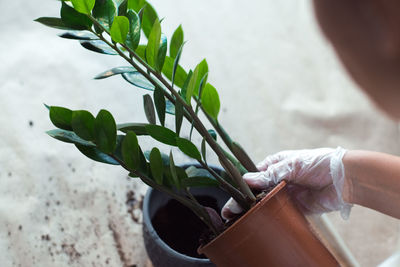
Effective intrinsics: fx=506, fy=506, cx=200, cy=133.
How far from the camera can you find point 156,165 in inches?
29.0

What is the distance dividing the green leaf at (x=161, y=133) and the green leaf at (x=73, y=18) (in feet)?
0.56

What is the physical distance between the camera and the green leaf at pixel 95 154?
2.38ft

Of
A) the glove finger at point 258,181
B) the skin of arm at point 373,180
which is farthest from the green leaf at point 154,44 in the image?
the skin of arm at point 373,180

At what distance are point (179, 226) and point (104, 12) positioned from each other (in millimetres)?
408

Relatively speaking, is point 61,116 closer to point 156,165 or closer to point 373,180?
point 156,165

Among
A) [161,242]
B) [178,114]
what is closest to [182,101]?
[178,114]

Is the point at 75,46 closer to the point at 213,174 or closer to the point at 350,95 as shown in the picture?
the point at 213,174

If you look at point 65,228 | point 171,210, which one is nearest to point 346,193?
point 171,210

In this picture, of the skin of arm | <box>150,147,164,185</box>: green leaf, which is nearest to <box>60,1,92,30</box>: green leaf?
<box>150,147,164,185</box>: green leaf

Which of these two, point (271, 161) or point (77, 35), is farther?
point (271, 161)

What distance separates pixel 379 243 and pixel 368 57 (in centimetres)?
78

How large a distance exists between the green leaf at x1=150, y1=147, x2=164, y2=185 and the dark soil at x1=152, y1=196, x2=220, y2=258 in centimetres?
19

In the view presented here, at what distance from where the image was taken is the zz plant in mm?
697

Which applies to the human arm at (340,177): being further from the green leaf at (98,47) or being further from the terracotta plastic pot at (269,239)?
the green leaf at (98,47)
